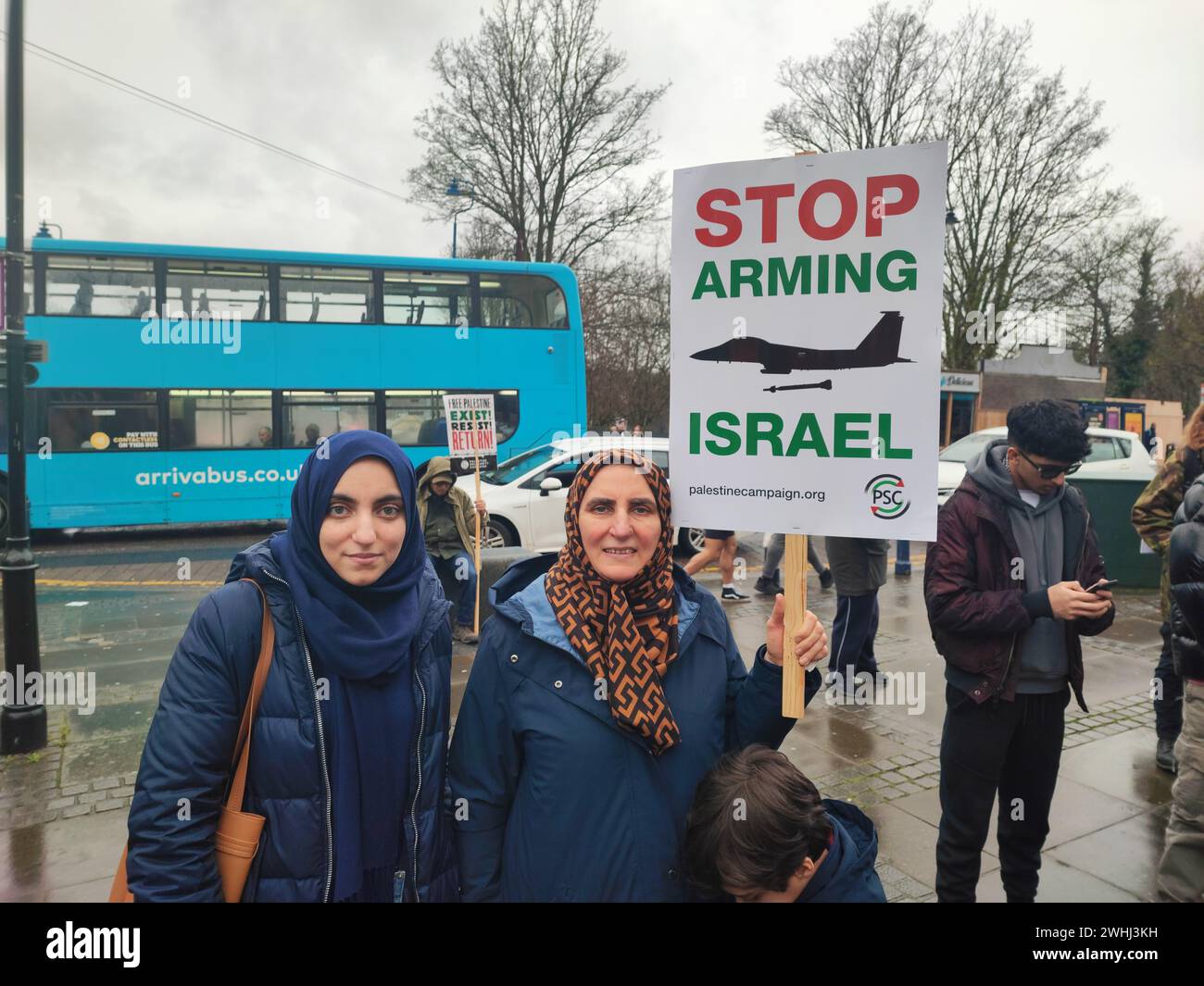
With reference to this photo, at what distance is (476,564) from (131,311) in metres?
8.75

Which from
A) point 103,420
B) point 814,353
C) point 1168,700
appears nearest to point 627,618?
point 814,353

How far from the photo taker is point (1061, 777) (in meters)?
4.85

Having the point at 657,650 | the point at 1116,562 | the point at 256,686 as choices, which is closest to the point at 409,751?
the point at 256,686

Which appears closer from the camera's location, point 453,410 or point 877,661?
point 877,661

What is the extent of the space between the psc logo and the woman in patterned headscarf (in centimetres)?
34

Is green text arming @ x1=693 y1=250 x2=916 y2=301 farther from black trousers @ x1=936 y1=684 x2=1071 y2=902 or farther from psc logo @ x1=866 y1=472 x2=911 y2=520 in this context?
black trousers @ x1=936 y1=684 x2=1071 y2=902

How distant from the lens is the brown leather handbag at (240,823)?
1.76 metres

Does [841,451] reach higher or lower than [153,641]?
higher

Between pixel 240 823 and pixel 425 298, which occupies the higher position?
pixel 425 298

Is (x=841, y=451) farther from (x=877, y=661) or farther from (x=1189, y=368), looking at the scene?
(x=1189, y=368)

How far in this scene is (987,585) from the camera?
10.0 ft

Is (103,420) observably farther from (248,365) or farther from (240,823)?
(240,823)

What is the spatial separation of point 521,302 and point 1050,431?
43.0 ft
